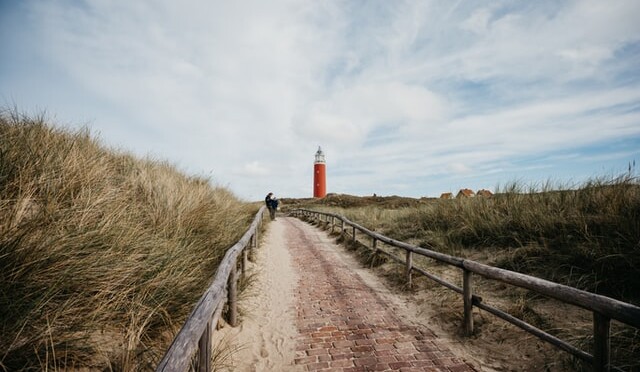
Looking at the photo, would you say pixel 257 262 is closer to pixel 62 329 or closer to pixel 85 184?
pixel 85 184

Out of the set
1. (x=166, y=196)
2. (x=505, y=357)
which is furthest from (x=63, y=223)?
(x=505, y=357)

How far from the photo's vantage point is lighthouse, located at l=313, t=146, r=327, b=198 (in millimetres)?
42031

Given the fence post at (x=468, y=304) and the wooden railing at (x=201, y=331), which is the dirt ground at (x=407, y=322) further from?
the wooden railing at (x=201, y=331)

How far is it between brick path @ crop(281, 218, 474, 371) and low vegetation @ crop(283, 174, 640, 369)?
144 cm

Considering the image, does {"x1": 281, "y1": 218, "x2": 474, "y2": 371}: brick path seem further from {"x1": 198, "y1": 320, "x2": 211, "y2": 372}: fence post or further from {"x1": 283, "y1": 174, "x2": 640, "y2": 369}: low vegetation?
{"x1": 283, "y1": 174, "x2": 640, "y2": 369}: low vegetation

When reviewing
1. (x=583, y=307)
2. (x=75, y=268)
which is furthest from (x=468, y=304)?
(x=75, y=268)

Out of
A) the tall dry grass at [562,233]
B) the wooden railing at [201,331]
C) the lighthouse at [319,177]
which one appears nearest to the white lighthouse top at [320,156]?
the lighthouse at [319,177]

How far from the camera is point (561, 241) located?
5090 mm

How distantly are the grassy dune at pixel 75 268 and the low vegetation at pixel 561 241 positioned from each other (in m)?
4.50

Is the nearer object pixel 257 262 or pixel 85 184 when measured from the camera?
pixel 85 184

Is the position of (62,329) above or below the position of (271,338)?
above

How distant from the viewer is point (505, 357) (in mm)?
3496

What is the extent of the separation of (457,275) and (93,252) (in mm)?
5964

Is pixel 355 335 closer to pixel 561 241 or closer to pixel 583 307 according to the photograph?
pixel 583 307
